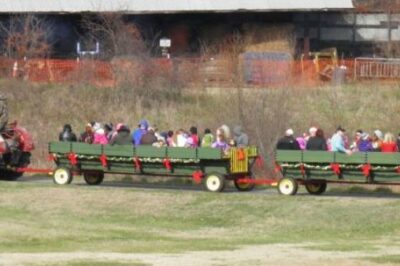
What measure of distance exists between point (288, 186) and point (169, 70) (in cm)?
2235

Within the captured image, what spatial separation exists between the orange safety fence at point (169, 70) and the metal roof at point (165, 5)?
7.00m

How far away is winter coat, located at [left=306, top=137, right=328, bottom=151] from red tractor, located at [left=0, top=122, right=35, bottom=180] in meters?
8.25

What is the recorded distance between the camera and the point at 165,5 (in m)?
62.6

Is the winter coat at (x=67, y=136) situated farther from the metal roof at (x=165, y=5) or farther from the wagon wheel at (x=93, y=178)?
the metal roof at (x=165, y=5)

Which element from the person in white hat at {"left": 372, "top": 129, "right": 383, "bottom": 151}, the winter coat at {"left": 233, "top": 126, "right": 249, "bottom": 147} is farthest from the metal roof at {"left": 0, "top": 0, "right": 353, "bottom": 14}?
the person in white hat at {"left": 372, "top": 129, "right": 383, "bottom": 151}

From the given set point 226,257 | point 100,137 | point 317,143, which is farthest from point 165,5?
point 226,257

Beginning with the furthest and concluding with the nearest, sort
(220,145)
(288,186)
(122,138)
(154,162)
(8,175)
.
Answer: (8,175)
(122,138)
(154,162)
(220,145)
(288,186)

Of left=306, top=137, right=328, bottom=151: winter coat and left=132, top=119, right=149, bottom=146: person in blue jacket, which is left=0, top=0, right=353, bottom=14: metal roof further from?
left=306, top=137, right=328, bottom=151: winter coat

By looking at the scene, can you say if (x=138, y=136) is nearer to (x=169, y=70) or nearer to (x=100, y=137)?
(x=100, y=137)

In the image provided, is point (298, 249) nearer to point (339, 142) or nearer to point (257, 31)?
point (339, 142)

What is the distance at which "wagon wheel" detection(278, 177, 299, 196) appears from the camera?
30406 millimetres

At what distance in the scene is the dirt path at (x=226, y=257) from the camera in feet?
65.2

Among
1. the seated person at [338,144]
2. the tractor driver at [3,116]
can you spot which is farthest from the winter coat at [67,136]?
the seated person at [338,144]

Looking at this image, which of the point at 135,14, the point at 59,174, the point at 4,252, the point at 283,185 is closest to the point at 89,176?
the point at 59,174
